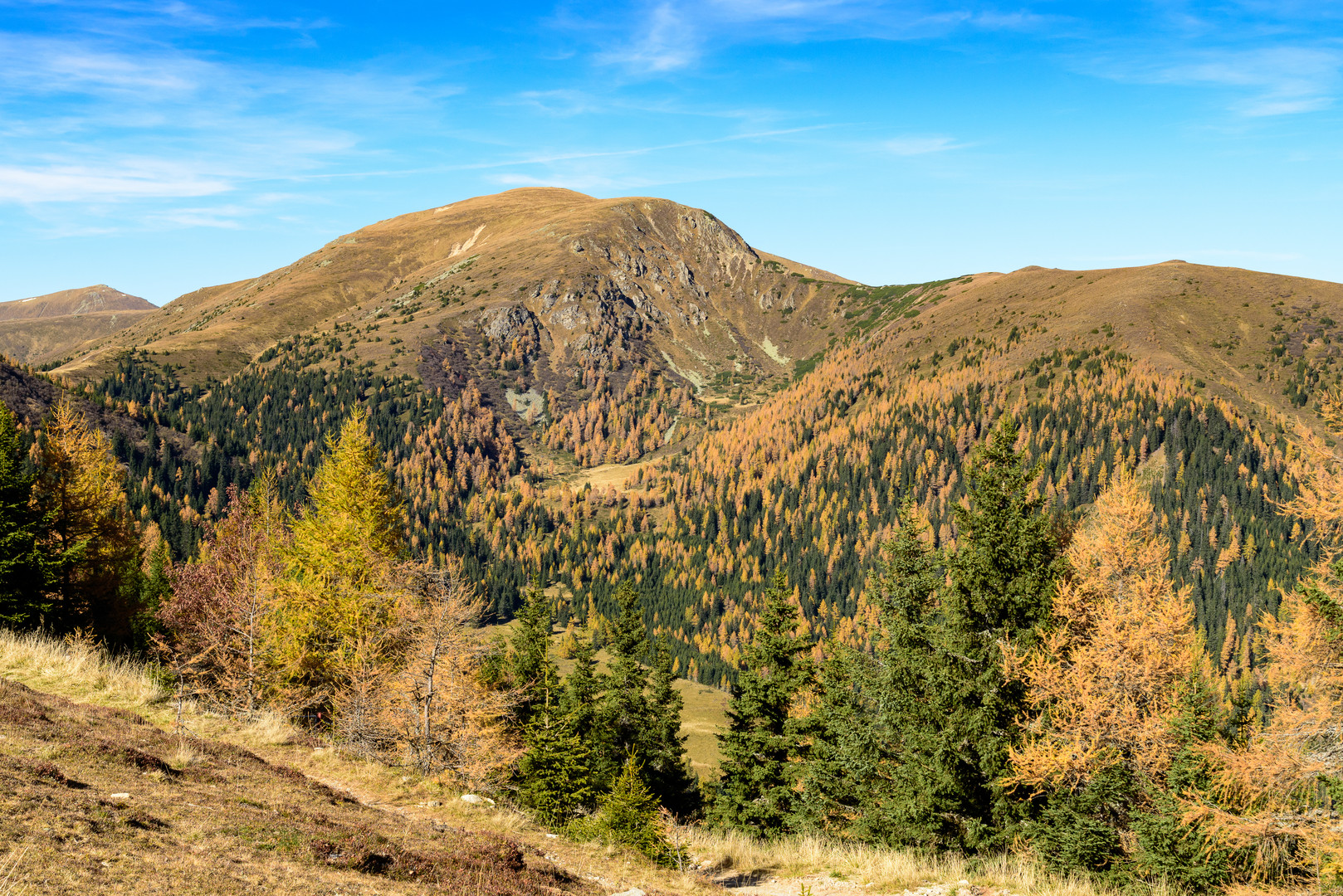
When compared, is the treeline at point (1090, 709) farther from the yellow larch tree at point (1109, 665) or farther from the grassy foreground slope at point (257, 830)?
the grassy foreground slope at point (257, 830)

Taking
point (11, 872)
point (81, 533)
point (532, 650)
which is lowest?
point (532, 650)

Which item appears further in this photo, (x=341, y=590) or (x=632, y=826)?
(x=341, y=590)

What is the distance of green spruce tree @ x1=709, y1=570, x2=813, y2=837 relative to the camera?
4131cm

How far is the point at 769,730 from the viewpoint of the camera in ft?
139

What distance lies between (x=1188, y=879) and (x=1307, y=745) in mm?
4797

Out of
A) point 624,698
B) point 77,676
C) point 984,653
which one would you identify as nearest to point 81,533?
point 77,676

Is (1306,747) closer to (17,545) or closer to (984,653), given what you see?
(984,653)

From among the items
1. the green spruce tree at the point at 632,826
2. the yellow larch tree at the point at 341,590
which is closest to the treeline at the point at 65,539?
the yellow larch tree at the point at 341,590

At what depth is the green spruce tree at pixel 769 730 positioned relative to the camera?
41312 millimetres

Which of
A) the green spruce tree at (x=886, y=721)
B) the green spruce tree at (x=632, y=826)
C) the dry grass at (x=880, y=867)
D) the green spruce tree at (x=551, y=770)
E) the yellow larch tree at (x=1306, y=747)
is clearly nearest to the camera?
the yellow larch tree at (x=1306, y=747)

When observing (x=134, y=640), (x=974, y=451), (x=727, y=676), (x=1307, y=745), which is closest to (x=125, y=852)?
(x=1307, y=745)

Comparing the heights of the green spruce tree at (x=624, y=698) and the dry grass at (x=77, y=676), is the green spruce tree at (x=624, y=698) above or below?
below

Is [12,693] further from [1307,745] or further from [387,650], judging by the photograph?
[1307,745]

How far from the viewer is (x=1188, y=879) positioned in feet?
59.2
